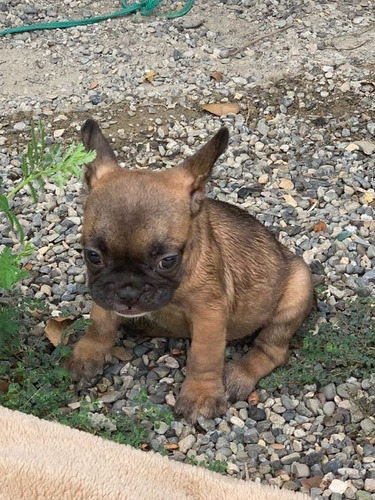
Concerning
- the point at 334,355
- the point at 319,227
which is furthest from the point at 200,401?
the point at 319,227

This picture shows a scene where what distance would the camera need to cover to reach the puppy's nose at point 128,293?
168 inches

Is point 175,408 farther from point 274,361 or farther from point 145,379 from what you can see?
point 274,361

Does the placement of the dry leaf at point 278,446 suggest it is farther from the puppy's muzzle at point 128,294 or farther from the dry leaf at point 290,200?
the dry leaf at point 290,200

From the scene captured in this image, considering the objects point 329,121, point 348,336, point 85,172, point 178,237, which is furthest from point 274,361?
point 329,121

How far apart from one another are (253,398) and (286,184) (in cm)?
217

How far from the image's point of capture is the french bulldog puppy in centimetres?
426

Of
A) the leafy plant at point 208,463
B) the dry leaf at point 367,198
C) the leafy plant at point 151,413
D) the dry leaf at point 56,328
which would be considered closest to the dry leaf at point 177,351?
the leafy plant at point 151,413

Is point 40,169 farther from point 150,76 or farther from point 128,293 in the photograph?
point 150,76

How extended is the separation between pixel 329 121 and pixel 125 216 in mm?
3655

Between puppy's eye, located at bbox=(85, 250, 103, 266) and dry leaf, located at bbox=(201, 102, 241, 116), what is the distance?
341 centimetres

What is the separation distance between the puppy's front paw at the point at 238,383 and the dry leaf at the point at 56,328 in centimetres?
101

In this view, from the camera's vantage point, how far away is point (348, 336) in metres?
5.15

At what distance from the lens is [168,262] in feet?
14.3

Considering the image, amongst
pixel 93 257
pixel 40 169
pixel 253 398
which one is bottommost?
pixel 253 398
